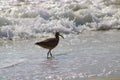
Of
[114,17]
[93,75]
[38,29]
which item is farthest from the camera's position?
[114,17]

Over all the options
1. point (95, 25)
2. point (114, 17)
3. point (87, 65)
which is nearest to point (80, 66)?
point (87, 65)

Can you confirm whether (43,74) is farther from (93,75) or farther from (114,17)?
(114,17)

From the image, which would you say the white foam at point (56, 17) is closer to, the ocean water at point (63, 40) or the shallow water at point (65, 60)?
the ocean water at point (63, 40)

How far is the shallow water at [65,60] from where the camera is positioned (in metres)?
8.41

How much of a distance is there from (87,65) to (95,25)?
22.3ft

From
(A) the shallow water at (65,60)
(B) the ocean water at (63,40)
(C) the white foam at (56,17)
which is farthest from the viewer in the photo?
(C) the white foam at (56,17)

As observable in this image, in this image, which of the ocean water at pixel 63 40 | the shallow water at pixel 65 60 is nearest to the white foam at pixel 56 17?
the ocean water at pixel 63 40

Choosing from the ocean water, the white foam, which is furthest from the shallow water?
the white foam

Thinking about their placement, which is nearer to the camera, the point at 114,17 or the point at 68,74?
the point at 68,74

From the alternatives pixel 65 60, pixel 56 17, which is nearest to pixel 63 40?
pixel 65 60

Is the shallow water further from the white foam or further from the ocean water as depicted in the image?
the white foam

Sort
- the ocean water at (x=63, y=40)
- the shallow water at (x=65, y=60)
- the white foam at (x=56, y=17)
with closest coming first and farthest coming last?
the shallow water at (x=65, y=60) → the ocean water at (x=63, y=40) → the white foam at (x=56, y=17)

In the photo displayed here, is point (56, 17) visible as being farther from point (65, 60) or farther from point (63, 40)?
point (65, 60)

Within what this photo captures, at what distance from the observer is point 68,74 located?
8.41m
